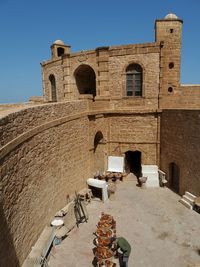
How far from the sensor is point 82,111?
12961 millimetres

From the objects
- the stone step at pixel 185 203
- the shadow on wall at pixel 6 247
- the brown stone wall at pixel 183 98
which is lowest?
the stone step at pixel 185 203

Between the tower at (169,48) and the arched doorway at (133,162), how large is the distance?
549 centimetres

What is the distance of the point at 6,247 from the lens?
647 cm

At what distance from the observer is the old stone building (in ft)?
27.8

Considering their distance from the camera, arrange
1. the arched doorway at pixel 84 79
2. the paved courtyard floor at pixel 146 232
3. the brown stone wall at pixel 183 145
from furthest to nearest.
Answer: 1. the arched doorway at pixel 84 79
2. the brown stone wall at pixel 183 145
3. the paved courtyard floor at pixel 146 232

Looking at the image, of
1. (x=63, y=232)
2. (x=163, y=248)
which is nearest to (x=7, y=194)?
(x=63, y=232)

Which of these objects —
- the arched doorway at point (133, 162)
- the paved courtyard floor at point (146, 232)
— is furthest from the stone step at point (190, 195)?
the arched doorway at point (133, 162)

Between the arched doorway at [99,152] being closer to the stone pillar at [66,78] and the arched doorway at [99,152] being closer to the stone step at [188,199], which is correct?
the stone pillar at [66,78]

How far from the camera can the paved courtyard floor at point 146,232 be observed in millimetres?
8242

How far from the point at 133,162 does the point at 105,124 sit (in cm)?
474

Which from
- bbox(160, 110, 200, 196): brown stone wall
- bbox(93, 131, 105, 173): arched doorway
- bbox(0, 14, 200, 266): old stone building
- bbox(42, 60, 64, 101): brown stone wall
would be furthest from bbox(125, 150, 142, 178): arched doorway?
bbox(42, 60, 64, 101): brown stone wall

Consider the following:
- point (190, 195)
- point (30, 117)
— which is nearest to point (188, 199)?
point (190, 195)

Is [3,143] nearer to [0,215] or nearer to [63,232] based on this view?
[0,215]

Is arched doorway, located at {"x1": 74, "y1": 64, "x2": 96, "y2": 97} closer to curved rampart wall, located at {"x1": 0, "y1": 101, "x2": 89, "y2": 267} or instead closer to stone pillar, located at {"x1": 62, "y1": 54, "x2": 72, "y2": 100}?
stone pillar, located at {"x1": 62, "y1": 54, "x2": 72, "y2": 100}
